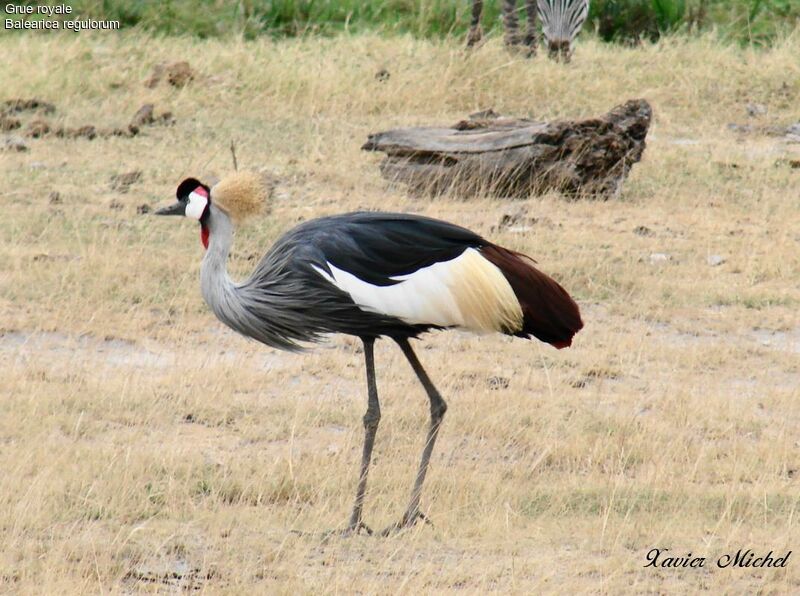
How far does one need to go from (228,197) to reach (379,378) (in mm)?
1710

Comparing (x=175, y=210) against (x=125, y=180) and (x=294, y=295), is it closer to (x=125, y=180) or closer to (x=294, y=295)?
(x=294, y=295)

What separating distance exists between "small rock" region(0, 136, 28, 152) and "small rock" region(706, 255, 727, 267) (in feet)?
15.8

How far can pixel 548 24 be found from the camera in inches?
497

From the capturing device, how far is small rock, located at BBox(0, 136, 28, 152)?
934 centimetres

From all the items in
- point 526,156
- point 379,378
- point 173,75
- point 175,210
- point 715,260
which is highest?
point 175,210

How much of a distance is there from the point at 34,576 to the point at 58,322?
2777 millimetres

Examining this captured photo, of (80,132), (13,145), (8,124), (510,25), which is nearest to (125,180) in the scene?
(13,145)

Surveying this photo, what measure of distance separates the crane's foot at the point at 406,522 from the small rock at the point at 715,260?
372 centimetres

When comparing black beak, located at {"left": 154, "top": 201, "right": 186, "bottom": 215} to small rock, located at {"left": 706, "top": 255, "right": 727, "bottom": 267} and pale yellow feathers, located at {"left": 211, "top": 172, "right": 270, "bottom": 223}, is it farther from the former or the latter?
small rock, located at {"left": 706, "top": 255, "right": 727, "bottom": 267}

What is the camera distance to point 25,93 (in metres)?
10.5

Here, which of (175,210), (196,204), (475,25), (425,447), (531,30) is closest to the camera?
(425,447)

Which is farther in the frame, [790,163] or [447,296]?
[790,163]

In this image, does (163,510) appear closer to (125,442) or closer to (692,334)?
(125,442)

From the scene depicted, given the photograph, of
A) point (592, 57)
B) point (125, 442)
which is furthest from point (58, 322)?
point (592, 57)
